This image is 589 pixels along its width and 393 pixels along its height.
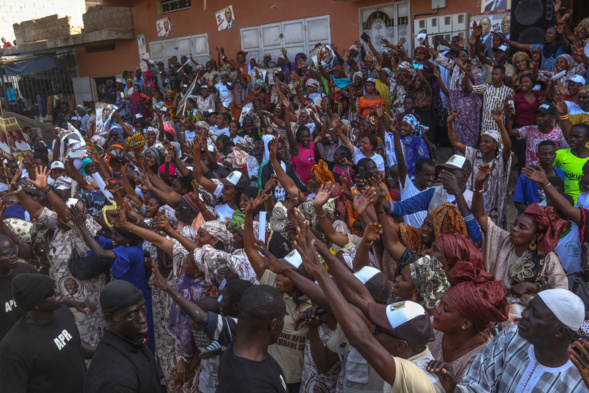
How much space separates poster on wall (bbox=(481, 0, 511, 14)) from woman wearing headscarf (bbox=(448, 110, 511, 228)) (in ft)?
15.8

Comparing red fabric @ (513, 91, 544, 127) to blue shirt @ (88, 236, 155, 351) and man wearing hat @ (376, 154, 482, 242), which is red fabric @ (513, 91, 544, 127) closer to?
man wearing hat @ (376, 154, 482, 242)

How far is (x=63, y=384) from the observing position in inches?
117

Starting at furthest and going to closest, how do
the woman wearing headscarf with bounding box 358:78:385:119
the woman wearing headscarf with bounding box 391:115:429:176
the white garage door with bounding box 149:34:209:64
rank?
the white garage door with bounding box 149:34:209:64 → the woman wearing headscarf with bounding box 358:78:385:119 → the woman wearing headscarf with bounding box 391:115:429:176

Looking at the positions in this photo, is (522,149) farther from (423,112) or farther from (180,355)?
(180,355)

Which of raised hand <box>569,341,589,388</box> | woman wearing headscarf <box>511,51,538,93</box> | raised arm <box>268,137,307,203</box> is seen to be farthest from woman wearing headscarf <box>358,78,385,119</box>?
raised hand <box>569,341,589,388</box>

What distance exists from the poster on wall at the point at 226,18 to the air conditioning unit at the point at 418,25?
5197 millimetres

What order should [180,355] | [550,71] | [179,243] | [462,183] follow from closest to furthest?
[180,355] < [179,243] < [462,183] < [550,71]

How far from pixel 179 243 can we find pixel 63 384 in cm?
135

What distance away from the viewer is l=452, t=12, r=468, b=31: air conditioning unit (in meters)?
10.1

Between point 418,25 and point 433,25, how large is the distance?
0.35 metres

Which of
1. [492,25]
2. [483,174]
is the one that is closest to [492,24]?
[492,25]

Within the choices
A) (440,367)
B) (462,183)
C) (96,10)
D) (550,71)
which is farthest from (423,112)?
(96,10)

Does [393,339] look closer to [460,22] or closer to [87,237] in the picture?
[87,237]

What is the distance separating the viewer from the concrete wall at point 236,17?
39.2 feet
